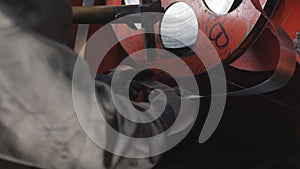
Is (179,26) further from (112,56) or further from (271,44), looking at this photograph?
(112,56)

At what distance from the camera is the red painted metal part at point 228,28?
0.74 metres

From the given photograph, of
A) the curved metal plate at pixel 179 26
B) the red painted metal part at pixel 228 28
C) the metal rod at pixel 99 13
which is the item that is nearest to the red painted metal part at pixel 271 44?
the red painted metal part at pixel 228 28

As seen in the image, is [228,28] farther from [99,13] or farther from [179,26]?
[99,13]

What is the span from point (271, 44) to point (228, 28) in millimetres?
106

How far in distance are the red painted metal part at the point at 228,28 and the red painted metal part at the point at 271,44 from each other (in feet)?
0.04

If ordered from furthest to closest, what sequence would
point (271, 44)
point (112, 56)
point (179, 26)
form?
point (112, 56) < point (179, 26) < point (271, 44)

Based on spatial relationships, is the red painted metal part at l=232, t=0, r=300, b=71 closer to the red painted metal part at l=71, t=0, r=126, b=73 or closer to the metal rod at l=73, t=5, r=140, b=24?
the metal rod at l=73, t=5, r=140, b=24

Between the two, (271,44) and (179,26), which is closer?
(271,44)

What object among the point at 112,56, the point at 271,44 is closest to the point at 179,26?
the point at 271,44

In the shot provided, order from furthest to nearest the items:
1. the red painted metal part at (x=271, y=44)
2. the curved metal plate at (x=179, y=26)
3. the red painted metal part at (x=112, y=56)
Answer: the red painted metal part at (x=112, y=56) < the curved metal plate at (x=179, y=26) < the red painted metal part at (x=271, y=44)

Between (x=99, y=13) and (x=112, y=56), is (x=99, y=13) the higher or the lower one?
the higher one

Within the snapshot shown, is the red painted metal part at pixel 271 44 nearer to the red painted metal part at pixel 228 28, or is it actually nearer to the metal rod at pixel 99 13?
the red painted metal part at pixel 228 28

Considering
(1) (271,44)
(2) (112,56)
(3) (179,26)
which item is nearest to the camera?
(1) (271,44)

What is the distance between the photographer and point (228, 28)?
0.80 m
